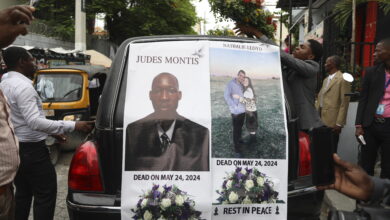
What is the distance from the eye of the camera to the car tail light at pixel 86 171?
2.54 meters

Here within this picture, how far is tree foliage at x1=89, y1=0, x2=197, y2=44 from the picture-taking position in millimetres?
26031

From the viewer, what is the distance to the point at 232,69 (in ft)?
8.61

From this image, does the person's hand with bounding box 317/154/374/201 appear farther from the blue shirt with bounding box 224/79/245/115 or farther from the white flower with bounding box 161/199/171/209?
the white flower with bounding box 161/199/171/209

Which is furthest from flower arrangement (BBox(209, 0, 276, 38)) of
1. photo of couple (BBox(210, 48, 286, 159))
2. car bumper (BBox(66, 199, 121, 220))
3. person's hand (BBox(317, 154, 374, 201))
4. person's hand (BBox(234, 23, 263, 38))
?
person's hand (BBox(317, 154, 374, 201))

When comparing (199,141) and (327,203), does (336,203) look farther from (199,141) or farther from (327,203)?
(199,141)

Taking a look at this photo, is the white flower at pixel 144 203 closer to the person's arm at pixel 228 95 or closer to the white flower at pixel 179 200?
the white flower at pixel 179 200

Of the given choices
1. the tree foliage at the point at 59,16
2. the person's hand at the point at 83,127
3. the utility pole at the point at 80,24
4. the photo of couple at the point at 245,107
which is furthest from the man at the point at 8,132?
the tree foliage at the point at 59,16

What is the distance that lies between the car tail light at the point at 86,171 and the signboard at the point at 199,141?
24 cm

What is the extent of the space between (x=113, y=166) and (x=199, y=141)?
1.90 ft

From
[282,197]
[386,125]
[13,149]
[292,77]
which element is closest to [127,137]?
[13,149]

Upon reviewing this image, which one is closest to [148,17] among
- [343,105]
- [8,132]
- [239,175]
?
[343,105]

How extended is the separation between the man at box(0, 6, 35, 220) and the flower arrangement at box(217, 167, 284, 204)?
3.98 ft

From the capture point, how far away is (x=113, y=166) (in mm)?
2500

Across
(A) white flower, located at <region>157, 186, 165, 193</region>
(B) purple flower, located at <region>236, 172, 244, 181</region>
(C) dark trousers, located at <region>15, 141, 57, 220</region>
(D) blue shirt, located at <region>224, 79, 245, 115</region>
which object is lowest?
(C) dark trousers, located at <region>15, 141, 57, 220</region>
